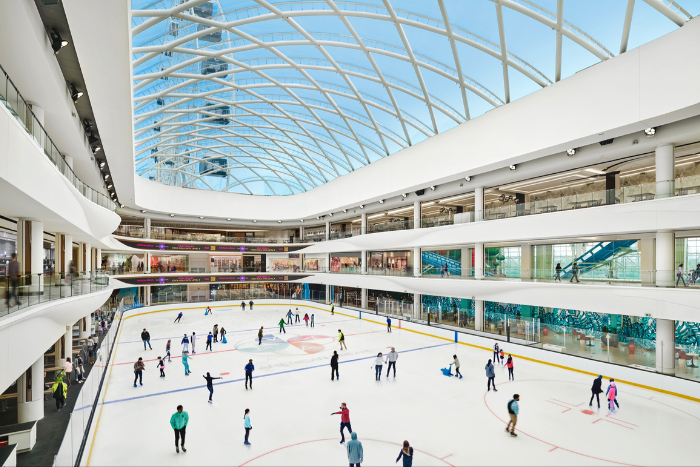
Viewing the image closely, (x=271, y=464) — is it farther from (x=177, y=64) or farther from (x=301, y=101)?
(x=301, y=101)

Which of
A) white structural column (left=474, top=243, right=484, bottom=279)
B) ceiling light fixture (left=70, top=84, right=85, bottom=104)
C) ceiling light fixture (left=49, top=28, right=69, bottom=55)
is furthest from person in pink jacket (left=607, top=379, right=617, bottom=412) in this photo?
ceiling light fixture (left=70, top=84, right=85, bottom=104)

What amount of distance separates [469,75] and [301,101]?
1406cm

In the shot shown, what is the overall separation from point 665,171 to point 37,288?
81.0 ft

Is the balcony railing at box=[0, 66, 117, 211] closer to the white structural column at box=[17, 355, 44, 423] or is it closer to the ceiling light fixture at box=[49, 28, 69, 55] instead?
the ceiling light fixture at box=[49, 28, 69, 55]

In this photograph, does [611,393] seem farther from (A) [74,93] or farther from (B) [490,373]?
(A) [74,93]

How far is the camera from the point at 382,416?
40.8ft

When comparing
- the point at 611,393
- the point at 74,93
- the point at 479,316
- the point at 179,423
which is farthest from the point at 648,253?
the point at 74,93

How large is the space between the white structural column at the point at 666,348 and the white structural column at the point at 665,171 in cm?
593

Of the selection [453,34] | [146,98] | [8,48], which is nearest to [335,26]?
[453,34]

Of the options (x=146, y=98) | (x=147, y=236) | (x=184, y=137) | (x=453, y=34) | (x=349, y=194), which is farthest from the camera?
(x=147, y=236)

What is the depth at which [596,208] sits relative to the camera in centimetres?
1848

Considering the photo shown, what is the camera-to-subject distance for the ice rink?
9.89m

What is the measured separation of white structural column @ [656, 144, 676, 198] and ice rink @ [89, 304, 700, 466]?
889 cm

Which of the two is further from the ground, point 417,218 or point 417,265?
point 417,218
